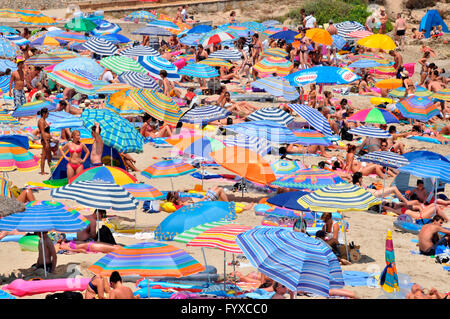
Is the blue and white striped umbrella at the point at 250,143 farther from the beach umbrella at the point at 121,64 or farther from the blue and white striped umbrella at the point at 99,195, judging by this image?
the beach umbrella at the point at 121,64

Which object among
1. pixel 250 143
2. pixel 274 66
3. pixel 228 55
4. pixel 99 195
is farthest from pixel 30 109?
pixel 228 55

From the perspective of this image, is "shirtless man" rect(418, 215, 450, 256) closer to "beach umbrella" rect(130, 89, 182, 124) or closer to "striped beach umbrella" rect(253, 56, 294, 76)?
"beach umbrella" rect(130, 89, 182, 124)

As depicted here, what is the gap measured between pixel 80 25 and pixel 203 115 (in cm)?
1209

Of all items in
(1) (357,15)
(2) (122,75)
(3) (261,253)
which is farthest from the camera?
(1) (357,15)

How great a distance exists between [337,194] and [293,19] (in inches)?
915

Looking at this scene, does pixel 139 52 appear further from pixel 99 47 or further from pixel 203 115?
pixel 203 115

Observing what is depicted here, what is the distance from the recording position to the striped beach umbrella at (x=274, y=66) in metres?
23.0

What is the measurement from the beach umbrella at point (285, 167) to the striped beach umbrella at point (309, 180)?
0.45m

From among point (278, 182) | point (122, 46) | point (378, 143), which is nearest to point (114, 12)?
point (122, 46)

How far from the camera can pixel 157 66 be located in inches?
881

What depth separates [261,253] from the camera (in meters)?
8.72

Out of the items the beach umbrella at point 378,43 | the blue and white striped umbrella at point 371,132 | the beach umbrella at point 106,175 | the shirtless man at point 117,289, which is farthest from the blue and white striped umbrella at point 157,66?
the shirtless man at point 117,289

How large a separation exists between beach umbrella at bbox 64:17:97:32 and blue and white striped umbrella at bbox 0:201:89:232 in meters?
19.5
